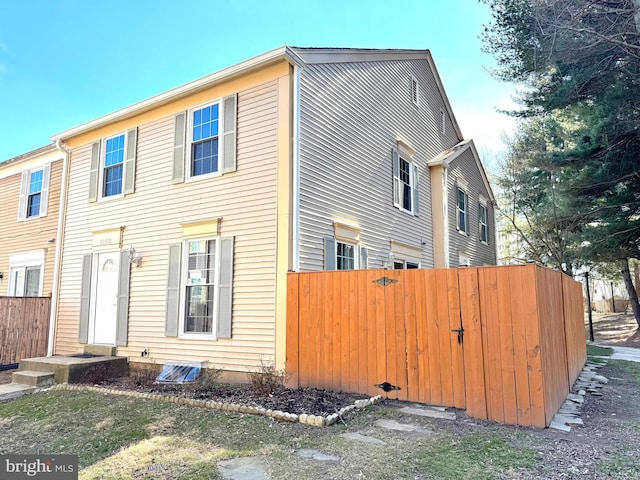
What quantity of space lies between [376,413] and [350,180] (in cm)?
497

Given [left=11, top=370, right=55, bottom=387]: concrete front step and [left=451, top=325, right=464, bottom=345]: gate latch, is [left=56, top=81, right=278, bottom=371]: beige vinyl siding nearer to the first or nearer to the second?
[left=11, top=370, right=55, bottom=387]: concrete front step

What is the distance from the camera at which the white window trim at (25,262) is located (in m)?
11.5

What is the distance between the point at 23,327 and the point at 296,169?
7961 millimetres

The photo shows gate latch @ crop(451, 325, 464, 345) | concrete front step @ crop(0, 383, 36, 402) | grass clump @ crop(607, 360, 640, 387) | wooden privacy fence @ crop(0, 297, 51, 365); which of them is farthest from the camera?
wooden privacy fence @ crop(0, 297, 51, 365)

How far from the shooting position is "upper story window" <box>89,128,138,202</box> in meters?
9.53

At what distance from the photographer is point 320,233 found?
7.72 metres

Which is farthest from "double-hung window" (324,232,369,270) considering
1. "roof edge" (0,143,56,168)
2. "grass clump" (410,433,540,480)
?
"roof edge" (0,143,56,168)

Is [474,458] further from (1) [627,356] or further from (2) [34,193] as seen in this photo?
(2) [34,193]

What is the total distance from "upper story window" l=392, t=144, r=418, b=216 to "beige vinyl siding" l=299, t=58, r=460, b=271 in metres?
0.25

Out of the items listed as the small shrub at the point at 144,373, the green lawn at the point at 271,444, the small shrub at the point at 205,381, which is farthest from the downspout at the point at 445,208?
the small shrub at the point at 144,373

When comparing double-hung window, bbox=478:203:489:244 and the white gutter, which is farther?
double-hung window, bbox=478:203:489:244

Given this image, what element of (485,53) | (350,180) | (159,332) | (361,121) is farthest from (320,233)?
(485,53)

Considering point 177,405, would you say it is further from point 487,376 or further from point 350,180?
point 350,180

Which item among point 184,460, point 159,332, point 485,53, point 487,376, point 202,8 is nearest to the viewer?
point 184,460
